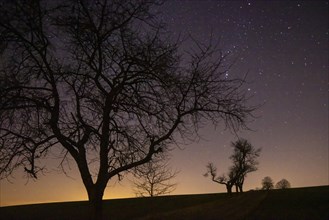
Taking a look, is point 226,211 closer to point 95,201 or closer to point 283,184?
point 95,201

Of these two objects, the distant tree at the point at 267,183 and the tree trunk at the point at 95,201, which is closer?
the tree trunk at the point at 95,201

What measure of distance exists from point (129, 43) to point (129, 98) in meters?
1.77

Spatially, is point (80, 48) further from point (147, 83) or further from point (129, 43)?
point (147, 83)

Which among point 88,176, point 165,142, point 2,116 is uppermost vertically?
point 2,116

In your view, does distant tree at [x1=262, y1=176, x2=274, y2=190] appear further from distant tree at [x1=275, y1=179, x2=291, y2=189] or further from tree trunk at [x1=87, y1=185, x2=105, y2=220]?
tree trunk at [x1=87, y1=185, x2=105, y2=220]

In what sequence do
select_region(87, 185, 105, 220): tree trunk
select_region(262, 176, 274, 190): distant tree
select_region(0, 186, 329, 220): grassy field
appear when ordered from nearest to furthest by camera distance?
select_region(87, 185, 105, 220): tree trunk < select_region(0, 186, 329, 220): grassy field < select_region(262, 176, 274, 190): distant tree

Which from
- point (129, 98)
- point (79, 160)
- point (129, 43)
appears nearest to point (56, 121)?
point (79, 160)

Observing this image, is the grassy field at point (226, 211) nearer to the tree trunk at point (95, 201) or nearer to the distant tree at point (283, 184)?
the tree trunk at point (95, 201)

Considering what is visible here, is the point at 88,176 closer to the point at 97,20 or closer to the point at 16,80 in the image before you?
the point at 16,80

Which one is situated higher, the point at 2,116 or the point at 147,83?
the point at 147,83

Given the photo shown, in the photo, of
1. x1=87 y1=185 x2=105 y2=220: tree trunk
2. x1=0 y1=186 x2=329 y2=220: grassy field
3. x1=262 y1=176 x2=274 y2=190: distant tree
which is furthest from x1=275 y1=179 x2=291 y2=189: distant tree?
x1=87 y1=185 x2=105 y2=220: tree trunk

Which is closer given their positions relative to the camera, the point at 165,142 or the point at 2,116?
the point at 2,116

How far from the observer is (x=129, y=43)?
12.0 metres

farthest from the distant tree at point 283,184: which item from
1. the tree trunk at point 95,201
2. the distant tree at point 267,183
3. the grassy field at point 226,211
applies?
the tree trunk at point 95,201
